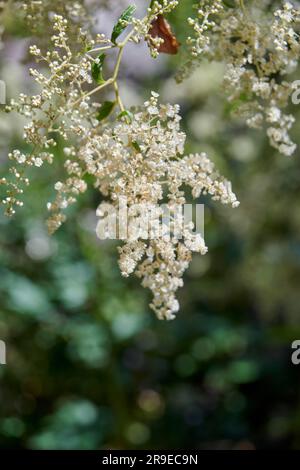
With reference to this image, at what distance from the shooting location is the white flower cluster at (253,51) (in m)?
0.67

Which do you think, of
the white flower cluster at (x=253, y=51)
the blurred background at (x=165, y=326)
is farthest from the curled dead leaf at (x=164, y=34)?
the blurred background at (x=165, y=326)

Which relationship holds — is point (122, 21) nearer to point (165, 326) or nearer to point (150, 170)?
point (150, 170)

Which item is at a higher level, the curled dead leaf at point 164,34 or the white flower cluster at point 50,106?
the curled dead leaf at point 164,34

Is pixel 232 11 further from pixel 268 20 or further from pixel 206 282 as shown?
pixel 206 282

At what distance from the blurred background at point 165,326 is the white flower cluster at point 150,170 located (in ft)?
4.20

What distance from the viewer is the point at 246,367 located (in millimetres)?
2658

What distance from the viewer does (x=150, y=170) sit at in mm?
621

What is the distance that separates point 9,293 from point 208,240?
0.81m

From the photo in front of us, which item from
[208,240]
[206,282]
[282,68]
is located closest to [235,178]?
[208,240]

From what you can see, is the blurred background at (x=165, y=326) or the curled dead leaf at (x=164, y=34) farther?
the blurred background at (x=165, y=326)

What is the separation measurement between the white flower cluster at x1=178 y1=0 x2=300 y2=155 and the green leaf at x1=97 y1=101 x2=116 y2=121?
96mm

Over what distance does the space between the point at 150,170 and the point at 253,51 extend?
0.19m

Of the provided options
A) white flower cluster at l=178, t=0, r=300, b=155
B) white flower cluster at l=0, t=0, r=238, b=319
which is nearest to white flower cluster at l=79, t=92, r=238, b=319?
white flower cluster at l=0, t=0, r=238, b=319

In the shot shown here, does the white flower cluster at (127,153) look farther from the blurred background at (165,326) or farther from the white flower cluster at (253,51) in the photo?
the blurred background at (165,326)
